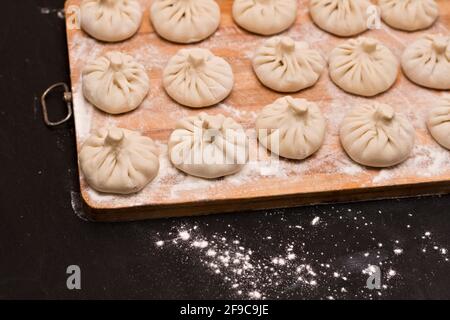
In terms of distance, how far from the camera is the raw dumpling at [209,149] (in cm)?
209

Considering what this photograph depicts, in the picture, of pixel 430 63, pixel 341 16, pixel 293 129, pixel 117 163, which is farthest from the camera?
pixel 341 16

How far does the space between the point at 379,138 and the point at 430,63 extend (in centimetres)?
44

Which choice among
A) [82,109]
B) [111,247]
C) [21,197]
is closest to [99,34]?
[82,109]

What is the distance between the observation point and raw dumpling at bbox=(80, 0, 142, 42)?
241cm

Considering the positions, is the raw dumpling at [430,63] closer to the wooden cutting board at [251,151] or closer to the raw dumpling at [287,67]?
the wooden cutting board at [251,151]

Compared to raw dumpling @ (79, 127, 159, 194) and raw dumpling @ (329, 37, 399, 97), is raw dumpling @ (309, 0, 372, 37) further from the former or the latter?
raw dumpling @ (79, 127, 159, 194)

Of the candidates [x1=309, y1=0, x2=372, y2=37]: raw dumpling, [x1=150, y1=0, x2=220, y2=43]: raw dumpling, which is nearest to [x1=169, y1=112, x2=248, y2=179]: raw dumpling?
[x1=150, y1=0, x2=220, y2=43]: raw dumpling

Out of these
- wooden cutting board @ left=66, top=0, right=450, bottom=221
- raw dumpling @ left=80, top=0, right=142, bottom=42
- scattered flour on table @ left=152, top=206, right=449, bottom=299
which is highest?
raw dumpling @ left=80, top=0, right=142, bottom=42

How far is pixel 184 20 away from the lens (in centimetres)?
243

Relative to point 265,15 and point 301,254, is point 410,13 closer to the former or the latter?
point 265,15

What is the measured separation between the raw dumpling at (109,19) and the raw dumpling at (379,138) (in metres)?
0.92

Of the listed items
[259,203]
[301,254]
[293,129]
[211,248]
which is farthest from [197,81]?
[301,254]

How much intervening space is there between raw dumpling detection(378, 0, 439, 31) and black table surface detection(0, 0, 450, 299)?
2.52 ft

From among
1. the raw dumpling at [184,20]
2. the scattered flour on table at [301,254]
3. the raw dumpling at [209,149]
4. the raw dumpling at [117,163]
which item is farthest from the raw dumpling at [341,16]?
the raw dumpling at [117,163]
